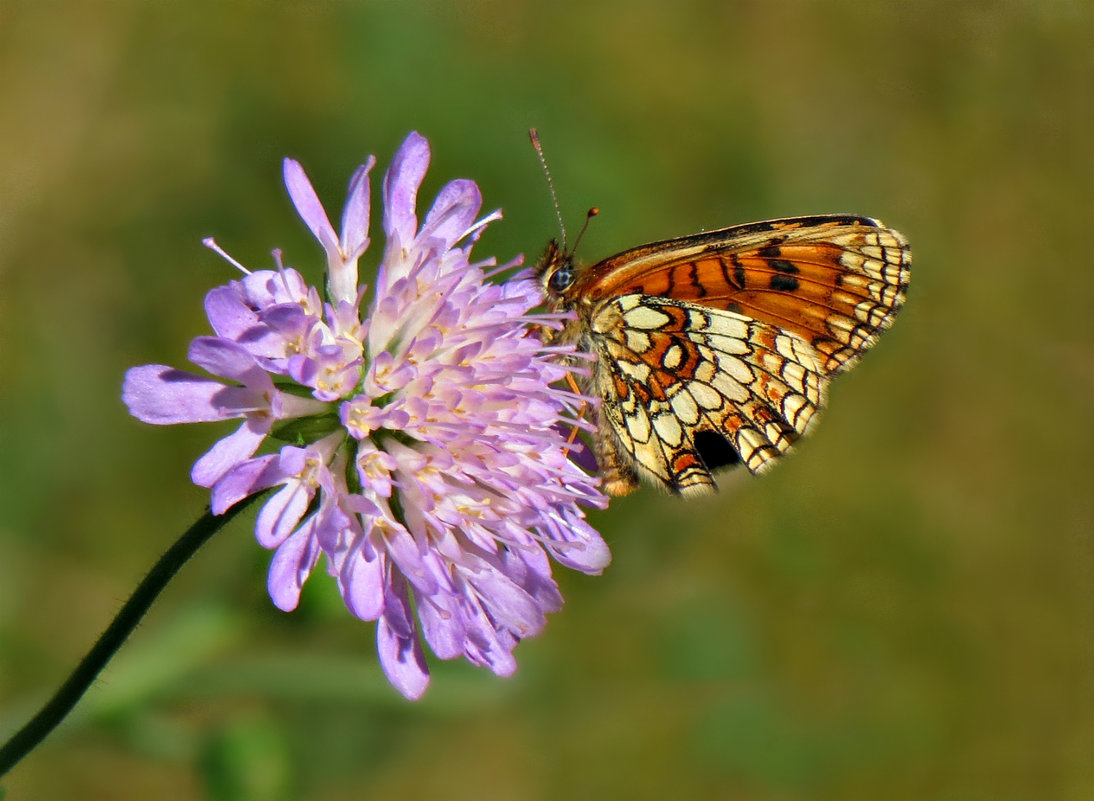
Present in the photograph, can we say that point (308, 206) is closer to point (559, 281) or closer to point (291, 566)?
point (559, 281)

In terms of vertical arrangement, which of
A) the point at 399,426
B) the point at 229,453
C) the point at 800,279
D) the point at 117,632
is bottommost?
the point at 117,632

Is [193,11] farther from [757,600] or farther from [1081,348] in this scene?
[1081,348]

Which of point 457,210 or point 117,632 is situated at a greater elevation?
point 457,210

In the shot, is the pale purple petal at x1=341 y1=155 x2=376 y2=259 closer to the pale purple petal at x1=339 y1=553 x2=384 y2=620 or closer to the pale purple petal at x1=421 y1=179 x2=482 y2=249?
the pale purple petal at x1=421 y1=179 x2=482 y2=249

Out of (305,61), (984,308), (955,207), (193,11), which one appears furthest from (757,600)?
(193,11)

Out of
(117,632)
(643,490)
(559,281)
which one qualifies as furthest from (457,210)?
(643,490)

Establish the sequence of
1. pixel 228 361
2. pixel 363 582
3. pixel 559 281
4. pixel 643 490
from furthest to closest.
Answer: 1. pixel 643 490
2. pixel 559 281
3. pixel 363 582
4. pixel 228 361

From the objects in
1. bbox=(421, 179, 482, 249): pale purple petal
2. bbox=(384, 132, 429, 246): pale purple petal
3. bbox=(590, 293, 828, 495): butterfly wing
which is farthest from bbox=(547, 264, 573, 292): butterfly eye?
bbox=(384, 132, 429, 246): pale purple petal

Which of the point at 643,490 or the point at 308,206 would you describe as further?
the point at 643,490
